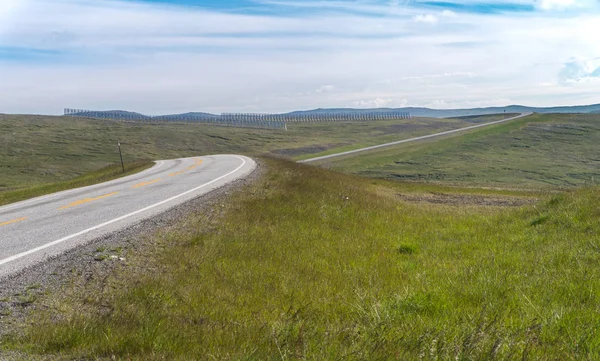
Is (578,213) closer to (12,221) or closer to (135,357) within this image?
(135,357)

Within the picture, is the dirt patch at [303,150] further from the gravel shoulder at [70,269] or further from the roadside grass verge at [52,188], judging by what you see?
the gravel shoulder at [70,269]

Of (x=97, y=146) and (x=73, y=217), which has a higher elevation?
(x=73, y=217)

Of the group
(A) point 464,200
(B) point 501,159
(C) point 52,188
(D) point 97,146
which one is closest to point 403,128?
(B) point 501,159

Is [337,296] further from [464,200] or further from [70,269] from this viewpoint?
[464,200]

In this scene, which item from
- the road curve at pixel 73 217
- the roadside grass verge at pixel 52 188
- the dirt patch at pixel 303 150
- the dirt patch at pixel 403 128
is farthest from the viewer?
the dirt patch at pixel 403 128

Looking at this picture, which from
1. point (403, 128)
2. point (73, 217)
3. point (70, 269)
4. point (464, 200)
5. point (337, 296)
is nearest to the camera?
point (337, 296)

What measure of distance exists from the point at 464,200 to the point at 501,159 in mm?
43665

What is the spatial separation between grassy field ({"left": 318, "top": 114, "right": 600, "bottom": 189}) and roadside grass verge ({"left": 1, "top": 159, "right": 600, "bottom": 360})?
34190mm

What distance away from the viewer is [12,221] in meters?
12.0

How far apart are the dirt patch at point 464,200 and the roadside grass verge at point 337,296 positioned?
11.3 metres

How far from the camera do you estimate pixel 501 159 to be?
213 ft

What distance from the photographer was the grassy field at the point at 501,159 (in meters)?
50.4

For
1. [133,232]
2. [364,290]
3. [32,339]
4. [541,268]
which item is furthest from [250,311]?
[133,232]

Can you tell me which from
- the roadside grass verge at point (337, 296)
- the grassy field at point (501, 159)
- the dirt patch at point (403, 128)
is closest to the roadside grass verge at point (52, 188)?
the roadside grass verge at point (337, 296)
